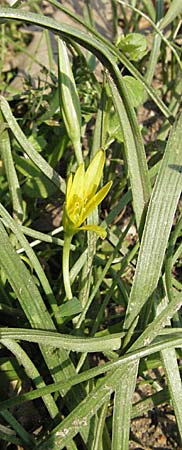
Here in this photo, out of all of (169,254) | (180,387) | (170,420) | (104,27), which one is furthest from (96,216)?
(104,27)

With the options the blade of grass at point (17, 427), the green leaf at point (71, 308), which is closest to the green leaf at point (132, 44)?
the green leaf at point (71, 308)

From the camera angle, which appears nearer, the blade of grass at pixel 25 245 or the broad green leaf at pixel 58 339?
the broad green leaf at pixel 58 339

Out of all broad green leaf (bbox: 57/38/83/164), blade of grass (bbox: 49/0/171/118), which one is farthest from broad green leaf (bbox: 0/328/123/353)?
blade of grass (bbox: 49/0/171/118)

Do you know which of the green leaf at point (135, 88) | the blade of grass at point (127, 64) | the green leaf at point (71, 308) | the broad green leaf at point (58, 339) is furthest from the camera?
the green leaf at point (135, 88)

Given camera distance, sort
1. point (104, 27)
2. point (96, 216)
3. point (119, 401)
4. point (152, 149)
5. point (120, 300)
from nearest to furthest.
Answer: point (119, 401) → point (96, 216) → point (120, 300) → point (152, 149) → point (104, 27)

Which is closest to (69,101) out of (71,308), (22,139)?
(22,139)

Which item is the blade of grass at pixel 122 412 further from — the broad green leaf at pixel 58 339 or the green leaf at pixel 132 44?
the green leaf at pixel 132 44

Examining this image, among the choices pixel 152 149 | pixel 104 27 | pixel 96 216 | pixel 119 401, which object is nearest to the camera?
pixel 119 401

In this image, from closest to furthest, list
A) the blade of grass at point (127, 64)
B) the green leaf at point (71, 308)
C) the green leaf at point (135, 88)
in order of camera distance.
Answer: the green leaf at point (71, 308), the blade of grass at point (127, 64), the green leaf at point (135, 88)

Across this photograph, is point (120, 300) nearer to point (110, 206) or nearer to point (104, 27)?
point (110, 206)

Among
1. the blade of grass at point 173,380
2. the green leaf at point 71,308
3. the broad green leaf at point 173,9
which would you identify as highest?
the broad green leaf at point 173,9
